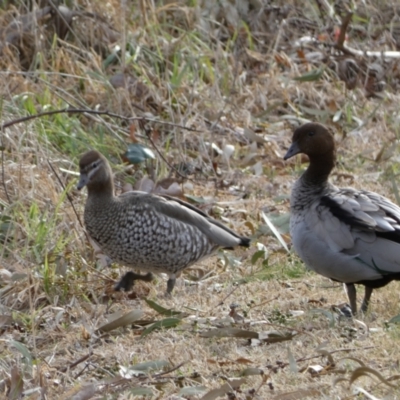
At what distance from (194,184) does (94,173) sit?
6.55ft

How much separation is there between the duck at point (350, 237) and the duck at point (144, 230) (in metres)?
1.01

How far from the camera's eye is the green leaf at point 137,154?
8742mm

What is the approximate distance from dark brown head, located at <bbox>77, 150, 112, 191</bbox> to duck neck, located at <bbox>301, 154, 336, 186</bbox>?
4.86 ft

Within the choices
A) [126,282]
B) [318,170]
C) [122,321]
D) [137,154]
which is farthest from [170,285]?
[137,154]

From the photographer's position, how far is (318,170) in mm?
6715

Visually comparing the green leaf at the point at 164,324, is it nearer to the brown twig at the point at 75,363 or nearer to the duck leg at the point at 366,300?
the brown twig at the point at 75,363

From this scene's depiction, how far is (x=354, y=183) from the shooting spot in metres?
9.19

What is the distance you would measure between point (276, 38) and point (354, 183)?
329cm

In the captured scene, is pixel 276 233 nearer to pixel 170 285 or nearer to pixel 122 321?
pixel 170 285

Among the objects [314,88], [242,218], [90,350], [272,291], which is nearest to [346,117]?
[314,88]

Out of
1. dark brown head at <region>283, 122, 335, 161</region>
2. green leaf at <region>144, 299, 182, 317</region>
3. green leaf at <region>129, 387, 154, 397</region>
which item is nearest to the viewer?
green leaf at <region>129, 387, 154, 397</region>

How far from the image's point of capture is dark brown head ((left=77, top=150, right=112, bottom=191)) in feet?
23.8

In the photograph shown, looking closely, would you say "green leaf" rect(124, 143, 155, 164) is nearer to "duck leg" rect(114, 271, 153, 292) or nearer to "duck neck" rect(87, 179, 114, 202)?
"duck neck" rect(87, 179, 114, 202)

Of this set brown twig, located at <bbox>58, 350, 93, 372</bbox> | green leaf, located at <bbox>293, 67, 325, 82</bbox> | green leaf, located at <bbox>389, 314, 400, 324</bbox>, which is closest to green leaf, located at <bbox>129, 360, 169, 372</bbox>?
brown twig, located at <bbox>58, 350, 93, 372</bbox>
